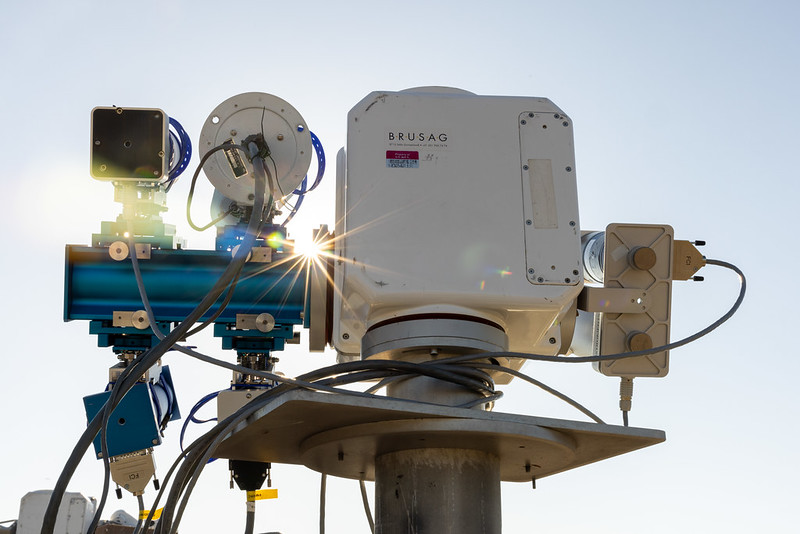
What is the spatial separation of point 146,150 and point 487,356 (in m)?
1.16

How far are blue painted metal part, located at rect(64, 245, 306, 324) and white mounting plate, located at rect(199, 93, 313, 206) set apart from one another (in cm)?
24

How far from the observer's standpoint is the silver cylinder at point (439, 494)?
6.59 ft

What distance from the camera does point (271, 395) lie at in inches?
77.4

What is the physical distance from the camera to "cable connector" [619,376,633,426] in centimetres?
239

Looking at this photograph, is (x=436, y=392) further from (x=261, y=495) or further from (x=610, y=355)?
(x=261, y=495)

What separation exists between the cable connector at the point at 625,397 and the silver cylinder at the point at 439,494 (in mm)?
460

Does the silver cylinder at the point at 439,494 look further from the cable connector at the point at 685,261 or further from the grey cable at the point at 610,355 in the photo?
the cable connector at the point at 685,261

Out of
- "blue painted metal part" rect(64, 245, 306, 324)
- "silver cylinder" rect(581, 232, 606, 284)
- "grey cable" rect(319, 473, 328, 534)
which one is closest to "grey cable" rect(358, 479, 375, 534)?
"grey cable" rect(319, 473, 328, 534)

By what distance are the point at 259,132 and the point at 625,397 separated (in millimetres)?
1205

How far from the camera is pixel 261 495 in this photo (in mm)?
2584

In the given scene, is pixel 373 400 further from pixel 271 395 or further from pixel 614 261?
pixel 614 261

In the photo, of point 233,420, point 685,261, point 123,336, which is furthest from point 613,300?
point 123,336

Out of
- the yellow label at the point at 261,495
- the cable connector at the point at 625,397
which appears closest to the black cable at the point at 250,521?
the yellow label at the point at 261,495

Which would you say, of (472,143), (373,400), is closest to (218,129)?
(472,143)
